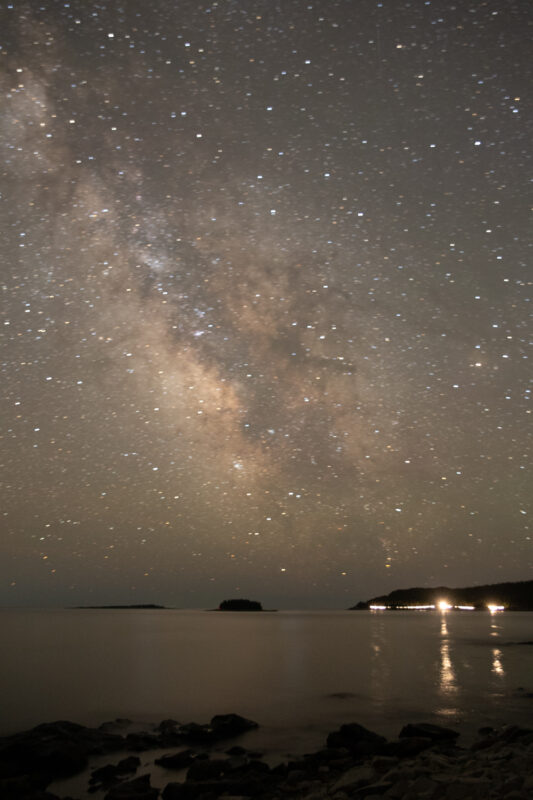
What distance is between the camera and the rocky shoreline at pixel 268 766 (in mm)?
7206

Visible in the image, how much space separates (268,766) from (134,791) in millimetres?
2572

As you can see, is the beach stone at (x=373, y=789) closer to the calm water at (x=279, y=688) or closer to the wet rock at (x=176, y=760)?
the wet rock at (x=176, y=760)

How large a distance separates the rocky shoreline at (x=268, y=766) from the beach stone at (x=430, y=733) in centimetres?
2

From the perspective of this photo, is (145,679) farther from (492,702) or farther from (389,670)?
(492,702)

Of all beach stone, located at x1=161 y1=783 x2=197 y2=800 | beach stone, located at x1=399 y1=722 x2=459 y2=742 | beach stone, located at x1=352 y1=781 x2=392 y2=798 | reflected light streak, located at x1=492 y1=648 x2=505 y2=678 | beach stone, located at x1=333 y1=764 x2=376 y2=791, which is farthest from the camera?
reflected light streak, located at x1=492 y1=648 x2=505 y2=678

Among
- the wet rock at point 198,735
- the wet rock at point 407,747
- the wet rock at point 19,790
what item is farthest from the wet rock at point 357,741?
the wet rock at point 19,790

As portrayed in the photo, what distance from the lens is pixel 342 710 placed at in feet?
57.8

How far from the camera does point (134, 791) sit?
8.61 meters

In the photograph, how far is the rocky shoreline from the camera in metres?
7.21

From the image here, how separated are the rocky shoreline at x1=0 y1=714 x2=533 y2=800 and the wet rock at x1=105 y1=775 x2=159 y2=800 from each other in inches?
0.6

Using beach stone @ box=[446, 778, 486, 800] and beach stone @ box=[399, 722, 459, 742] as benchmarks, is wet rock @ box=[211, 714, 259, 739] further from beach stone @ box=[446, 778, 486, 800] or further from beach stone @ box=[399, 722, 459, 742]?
beach stone @ box=[446, 778, 486, 800]

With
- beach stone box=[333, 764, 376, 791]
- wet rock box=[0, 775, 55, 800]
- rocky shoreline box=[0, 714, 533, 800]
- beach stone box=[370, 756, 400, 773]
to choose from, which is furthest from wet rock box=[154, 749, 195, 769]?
beach stone box=[370, 756, 400, 773]

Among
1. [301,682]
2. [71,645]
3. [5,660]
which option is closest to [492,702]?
[301,682]

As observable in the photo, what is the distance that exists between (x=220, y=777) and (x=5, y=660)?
30866mm
